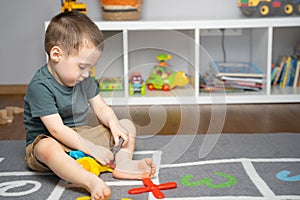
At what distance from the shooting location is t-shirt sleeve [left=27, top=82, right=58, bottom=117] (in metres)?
1.19

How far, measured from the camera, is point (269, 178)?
1.17 meters

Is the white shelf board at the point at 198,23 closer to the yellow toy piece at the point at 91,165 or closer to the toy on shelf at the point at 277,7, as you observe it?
the toy on shelf at the point at 277,7

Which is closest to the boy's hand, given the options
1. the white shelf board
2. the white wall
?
the white shelf board

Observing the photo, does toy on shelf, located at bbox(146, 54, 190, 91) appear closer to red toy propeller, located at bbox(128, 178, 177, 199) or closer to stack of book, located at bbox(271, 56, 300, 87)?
red toy propeller, located at bbox(128, 178, 177, 199)

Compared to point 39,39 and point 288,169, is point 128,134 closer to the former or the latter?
point 288,169

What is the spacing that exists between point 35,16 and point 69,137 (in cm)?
136

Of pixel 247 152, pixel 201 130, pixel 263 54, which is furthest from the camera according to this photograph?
pixel 263 54

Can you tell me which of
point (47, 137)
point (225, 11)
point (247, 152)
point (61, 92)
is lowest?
point (247, 152)

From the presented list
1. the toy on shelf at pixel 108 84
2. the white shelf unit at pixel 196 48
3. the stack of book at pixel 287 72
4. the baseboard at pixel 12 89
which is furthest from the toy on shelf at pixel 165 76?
the baseboard at pixel 12 89

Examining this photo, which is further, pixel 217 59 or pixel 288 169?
pixel 217 59

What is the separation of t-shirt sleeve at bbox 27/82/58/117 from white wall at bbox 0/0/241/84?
122cm

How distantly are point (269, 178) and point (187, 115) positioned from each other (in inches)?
10.7

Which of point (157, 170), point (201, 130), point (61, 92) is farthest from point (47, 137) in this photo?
point (201, 130)

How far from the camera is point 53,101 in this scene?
1210 mm
